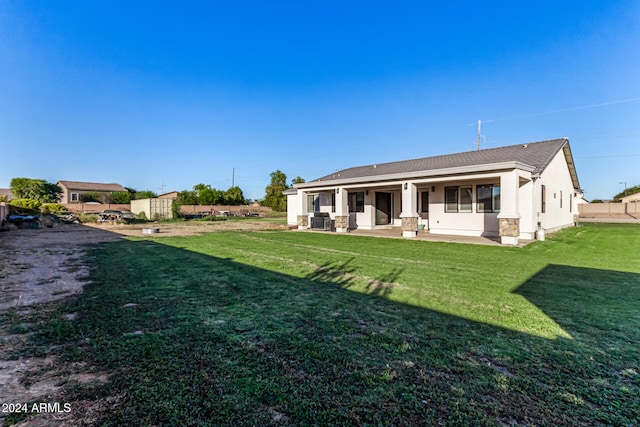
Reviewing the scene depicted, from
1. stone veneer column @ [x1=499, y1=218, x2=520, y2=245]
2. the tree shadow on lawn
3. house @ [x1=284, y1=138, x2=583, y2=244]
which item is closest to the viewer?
the tree shadow on lawn

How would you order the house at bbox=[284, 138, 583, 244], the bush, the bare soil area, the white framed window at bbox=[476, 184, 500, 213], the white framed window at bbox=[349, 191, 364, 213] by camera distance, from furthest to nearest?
the bush → the white framed window at bbox=[349, 191, 364, 213] → the white framed window at bbox=[476, 184, 500, 213] → the house at bbox=[284, 138, 583, 244] → the bare soil area

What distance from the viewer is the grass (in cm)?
189

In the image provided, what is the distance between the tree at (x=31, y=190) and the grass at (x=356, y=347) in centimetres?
4471

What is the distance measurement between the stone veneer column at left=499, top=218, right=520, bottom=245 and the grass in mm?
4144

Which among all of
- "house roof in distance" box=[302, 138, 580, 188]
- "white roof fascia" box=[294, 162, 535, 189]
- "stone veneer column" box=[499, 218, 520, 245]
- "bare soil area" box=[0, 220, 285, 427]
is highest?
"house roof in distance" box=[302, 138, 580, 188]

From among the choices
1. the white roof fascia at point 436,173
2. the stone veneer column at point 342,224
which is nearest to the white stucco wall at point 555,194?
the white roof fascia at point 436,173

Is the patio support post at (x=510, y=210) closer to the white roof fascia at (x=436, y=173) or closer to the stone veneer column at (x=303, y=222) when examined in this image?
the white roof fascia at (x=436, y=173)

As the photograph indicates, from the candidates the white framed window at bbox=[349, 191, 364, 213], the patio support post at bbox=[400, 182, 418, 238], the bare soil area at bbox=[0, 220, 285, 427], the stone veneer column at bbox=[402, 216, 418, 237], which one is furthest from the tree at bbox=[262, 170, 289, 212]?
the bare soil area at bbox=[0, 220, 285, 427]

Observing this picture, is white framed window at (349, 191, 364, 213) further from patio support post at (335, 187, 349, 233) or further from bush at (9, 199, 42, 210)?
bush at (9, 199, 42, 210)

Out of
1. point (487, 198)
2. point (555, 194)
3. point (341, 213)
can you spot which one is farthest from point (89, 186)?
point (555, 194)

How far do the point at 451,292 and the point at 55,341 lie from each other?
5024mm

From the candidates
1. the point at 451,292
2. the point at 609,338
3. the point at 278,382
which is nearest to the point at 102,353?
the point at 278,382

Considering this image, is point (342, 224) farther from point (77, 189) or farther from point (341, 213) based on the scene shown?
point (77, 189)

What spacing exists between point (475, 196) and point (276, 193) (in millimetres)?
37394
